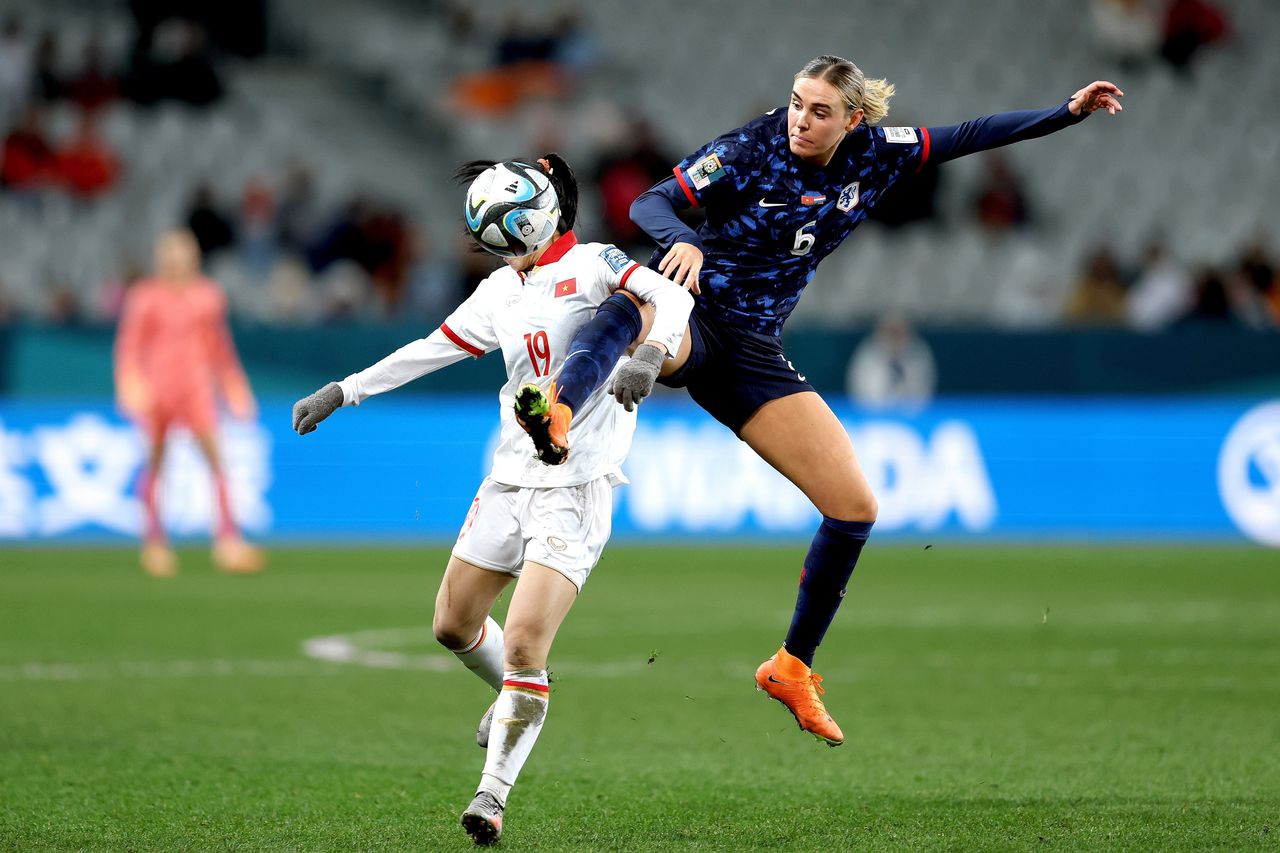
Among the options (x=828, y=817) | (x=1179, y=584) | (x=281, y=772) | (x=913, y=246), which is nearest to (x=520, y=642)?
(x=828, y=817)

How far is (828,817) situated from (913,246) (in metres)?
15.2

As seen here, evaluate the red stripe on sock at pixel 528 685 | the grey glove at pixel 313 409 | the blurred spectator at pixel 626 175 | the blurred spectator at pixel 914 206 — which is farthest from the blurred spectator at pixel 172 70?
the red stripe on sock at pixel 528 685

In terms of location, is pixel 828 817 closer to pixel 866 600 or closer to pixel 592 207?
pixel 866 600

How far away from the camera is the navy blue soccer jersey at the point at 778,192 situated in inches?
251

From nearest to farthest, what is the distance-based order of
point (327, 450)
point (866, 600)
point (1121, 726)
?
point (1121, 726), point (866, 600), point (327, 450)

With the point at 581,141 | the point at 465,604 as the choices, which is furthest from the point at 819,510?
the point at 581,141

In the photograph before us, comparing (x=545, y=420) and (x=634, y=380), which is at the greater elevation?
(x=634, y=380)

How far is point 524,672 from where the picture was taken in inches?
222

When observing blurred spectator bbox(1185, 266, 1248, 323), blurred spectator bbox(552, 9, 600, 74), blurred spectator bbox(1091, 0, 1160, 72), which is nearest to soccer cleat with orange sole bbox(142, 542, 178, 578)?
blurred spectator bbox(552, 9, 600, 74)

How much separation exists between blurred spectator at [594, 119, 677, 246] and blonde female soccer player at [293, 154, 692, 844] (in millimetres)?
12949

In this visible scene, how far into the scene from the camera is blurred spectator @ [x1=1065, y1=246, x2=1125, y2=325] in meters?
19.5

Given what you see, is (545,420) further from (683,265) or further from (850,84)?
(850,84)

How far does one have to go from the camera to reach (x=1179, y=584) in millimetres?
13664

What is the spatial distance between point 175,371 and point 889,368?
7.18m
